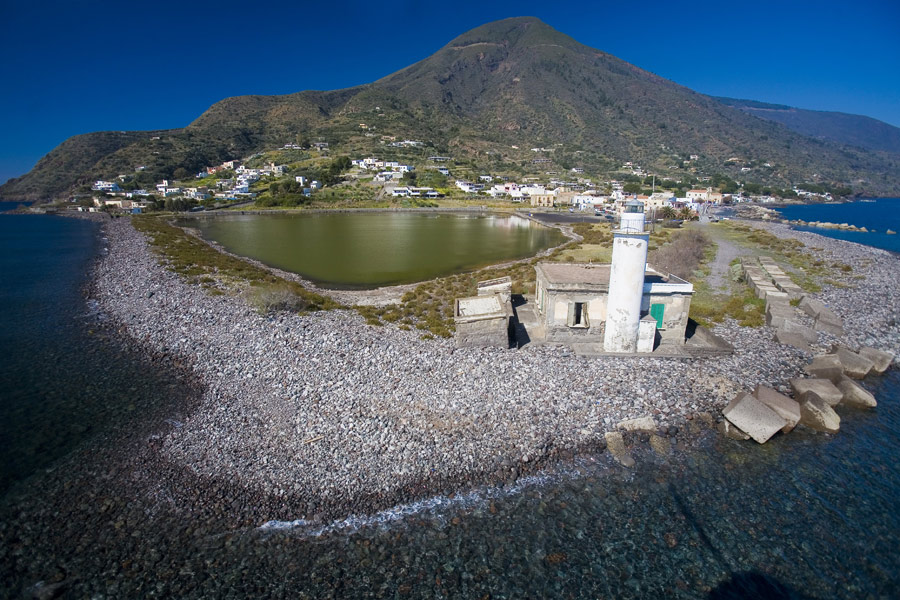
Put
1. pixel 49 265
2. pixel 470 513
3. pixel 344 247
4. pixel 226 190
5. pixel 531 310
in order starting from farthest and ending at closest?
pixel 226 190 < pixel 344 247 < pixel 49 265 < pixel 531 310 < pixel 470 513

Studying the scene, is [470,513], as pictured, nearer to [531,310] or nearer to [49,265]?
[531,310]

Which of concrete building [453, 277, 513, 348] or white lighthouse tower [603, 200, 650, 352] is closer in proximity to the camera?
white lighthouse tower [603, 200, 650, 352]

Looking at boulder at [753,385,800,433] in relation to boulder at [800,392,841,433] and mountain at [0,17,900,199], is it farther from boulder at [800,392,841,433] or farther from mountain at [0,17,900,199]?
mountain at [0,17,900,199]

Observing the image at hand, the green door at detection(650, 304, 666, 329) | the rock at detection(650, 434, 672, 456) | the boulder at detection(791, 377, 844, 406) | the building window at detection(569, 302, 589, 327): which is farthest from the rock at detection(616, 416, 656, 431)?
the green door at detection(650, 304, 666, 329)

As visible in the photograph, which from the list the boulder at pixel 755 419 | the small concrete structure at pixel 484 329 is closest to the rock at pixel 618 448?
the boulder at pixel 755 419

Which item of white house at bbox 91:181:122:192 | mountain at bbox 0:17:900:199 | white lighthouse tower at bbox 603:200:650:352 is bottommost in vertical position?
white lighthouse tower at bbox 603:200:650:352

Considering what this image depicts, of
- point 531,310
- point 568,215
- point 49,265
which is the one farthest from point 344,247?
point 568,215
